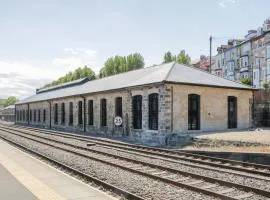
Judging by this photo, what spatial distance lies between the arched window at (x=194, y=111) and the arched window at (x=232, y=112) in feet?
9.99

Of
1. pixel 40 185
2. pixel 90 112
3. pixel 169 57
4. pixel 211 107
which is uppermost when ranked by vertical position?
pixel 169 57

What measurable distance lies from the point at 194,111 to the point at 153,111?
251cm

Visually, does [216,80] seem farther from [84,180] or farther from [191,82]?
[84,180]

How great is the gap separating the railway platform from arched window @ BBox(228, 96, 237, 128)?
51.6 ft

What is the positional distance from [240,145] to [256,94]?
12783 millimetres

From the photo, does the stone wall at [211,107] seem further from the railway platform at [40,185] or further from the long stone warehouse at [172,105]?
the railway platform at [40,185]

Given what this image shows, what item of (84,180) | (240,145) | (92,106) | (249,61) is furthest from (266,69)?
(84,180)

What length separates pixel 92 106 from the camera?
33.3 m

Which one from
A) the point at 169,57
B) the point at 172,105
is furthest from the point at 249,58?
the point at 172,105

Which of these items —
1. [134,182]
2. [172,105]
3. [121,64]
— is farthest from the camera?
[121,64]

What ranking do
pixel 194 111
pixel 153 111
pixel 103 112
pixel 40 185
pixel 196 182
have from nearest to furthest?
1. pixel 40 185
2. pixel 196 182
3. pixel 153 111
4. pixel 194 111
5. pixel 103 112

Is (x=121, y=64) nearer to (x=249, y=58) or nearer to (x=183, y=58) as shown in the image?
(x=183, y=58)

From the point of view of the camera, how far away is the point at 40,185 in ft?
31.0

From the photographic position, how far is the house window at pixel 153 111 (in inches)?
915
